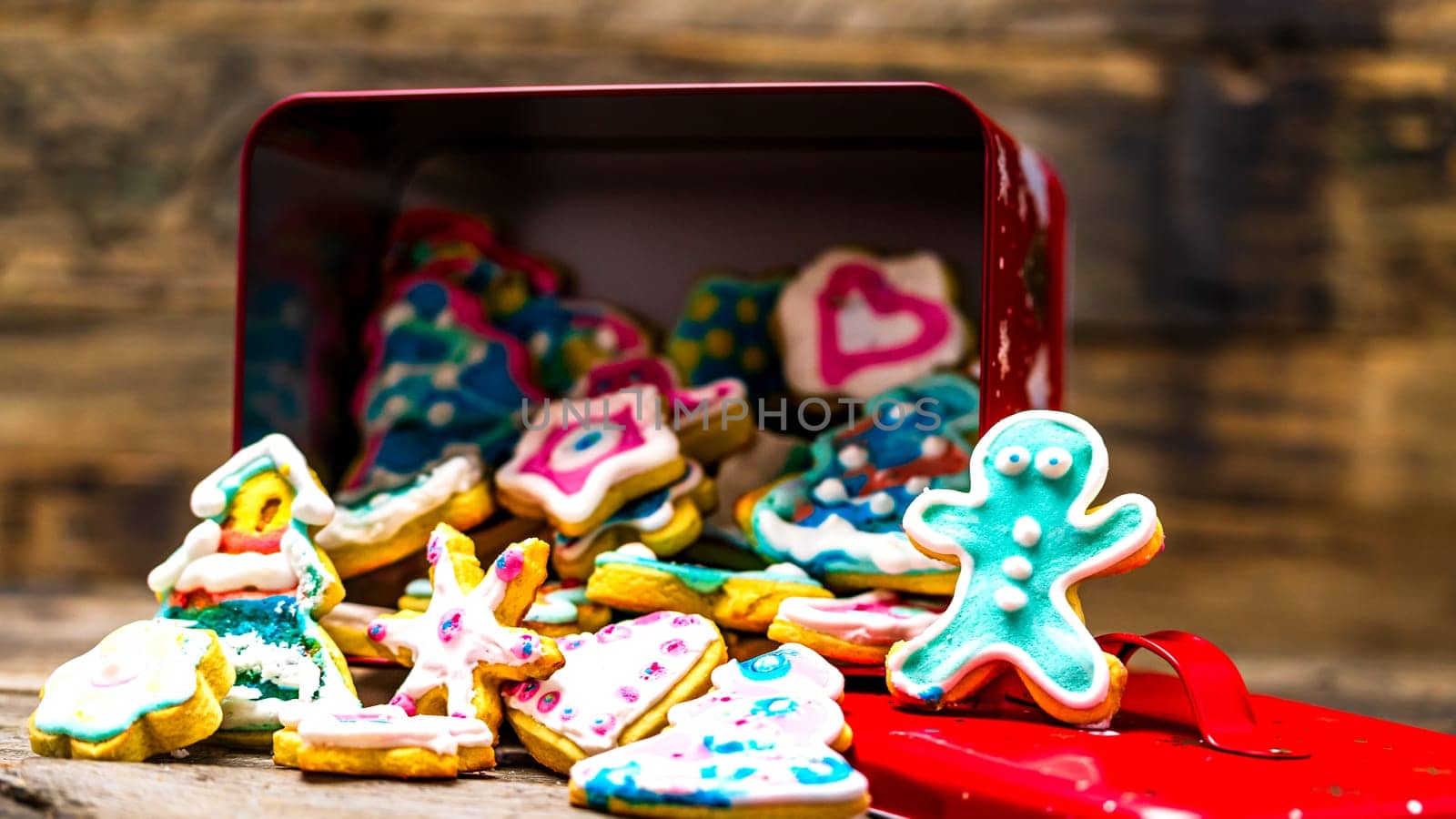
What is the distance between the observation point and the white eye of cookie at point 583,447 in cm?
91

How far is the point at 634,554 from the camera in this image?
0.84 m

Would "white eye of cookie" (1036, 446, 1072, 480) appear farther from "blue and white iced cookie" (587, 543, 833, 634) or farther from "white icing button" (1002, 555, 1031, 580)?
"blue and white iced cookie" (587, 543, 833, 634)

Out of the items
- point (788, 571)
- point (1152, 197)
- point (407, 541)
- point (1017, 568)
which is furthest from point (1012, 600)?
point (1152, 197)

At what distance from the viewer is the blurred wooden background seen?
1363 millimetres

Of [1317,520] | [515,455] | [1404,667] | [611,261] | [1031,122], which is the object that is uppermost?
[1031,122]

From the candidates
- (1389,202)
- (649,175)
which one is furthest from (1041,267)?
(1389,202)

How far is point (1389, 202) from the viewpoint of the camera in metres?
1.36

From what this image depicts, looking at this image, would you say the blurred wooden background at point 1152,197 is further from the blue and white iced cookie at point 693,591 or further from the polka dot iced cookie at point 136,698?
the polka dot iced cookie at point 136,698

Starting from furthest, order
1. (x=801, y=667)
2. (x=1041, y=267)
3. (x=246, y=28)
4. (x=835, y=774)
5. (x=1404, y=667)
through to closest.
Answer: (x=246, y=28) → (x=1404, y=667) → (x=1041, y=267) → (x=801, y=667) → (x=835, y=774)

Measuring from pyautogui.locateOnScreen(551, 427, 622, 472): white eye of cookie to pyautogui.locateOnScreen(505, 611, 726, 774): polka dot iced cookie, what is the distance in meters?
0.15

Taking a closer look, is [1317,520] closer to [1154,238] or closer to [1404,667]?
[1404,667]

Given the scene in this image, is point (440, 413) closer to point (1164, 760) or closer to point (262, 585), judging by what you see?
point (262, 585)

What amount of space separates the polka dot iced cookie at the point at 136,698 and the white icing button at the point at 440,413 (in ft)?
0.96

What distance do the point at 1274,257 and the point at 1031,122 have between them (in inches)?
10.9
